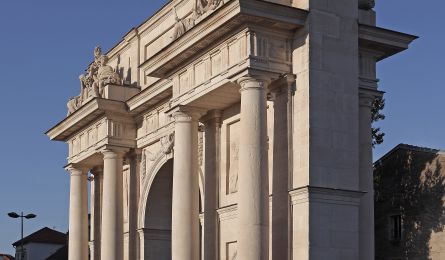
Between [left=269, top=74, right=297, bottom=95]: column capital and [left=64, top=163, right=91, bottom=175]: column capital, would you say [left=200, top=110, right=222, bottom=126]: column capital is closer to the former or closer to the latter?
[left=269, top=74, right=297, bottom=95]: column capital

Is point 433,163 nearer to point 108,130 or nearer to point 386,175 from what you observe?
point 386,175

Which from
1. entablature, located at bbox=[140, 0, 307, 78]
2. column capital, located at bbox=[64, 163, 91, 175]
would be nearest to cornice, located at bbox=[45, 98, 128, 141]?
column capital, located at bbox=[64, 163, 91, 175]

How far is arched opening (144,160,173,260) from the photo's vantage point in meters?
38.9

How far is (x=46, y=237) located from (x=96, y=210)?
5665cm

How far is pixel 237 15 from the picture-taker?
2692 centimetres

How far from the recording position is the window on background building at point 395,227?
40428 mm

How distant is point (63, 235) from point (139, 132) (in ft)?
211

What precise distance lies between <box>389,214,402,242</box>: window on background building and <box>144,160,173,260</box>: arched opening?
384 inches

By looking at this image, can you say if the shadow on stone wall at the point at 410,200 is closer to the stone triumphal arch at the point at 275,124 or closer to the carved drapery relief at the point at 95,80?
the stone triumphal arch at the point at 275,124

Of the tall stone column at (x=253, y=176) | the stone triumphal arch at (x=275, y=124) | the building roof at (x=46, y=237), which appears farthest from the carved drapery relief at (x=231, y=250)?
the building roof at (x=46, y=237)

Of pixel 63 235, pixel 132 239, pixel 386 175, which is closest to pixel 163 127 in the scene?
pixel 132 239

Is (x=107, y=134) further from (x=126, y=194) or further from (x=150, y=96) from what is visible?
(x=150, y=96)

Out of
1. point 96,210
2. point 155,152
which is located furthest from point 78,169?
point 155,152

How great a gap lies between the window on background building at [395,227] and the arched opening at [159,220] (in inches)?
384
